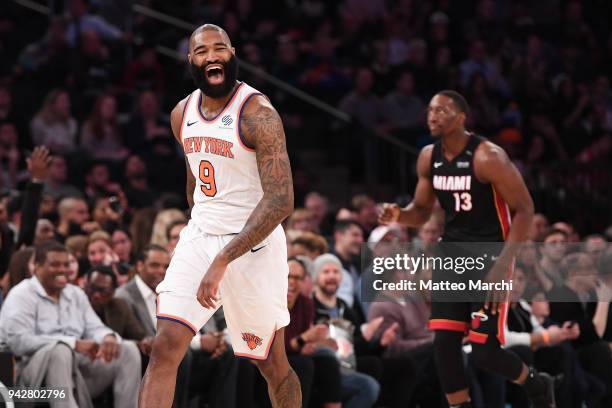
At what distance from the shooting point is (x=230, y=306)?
5.24m

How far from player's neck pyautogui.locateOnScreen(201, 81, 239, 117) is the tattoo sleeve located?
0.46 feet

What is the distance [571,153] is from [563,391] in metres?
6.00

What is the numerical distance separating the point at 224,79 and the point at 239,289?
0.95 meters

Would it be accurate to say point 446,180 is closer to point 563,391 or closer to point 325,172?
point 563,391

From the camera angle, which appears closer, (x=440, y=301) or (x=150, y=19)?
(x=440, y=301)

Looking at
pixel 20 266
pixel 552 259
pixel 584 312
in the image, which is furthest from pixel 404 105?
pixel 20 266

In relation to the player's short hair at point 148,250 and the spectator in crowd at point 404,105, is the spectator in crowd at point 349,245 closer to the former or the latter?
the player's short hair at point 148,250

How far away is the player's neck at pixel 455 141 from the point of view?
23.0 ft

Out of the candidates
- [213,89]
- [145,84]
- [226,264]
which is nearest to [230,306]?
[226,264]

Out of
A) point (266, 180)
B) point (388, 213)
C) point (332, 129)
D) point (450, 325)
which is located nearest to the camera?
point (266, 180)

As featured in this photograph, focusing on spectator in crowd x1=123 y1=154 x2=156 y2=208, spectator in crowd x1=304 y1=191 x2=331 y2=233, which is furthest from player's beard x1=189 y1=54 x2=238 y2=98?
spectator in crowd x1=304 y1=191 x2=331 y2=233

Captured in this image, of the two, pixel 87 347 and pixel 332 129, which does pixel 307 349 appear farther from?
pixel 332 129

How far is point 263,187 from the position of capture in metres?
5.10

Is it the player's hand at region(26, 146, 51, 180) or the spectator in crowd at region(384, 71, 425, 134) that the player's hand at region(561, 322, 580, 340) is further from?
the spectator in crowd at region(384, 71, 425, 134)
